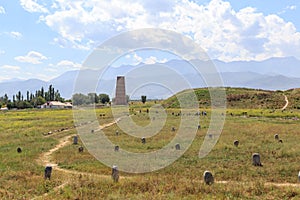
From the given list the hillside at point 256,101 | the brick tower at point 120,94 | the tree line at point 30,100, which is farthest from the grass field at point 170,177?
the tree line at point 30,100

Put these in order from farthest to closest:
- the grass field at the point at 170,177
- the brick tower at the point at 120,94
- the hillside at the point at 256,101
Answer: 1. the hillside at the point at 256,101
2. the brick tower at the point at 120,94
3. the grass field at the point at 170,177

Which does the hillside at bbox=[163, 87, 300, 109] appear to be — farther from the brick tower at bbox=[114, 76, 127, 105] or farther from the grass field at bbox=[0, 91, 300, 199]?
the grass field at bbox=[0, 91, 300, 199]

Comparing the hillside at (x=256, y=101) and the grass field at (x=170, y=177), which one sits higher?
the hillside at (x=256, y=101)

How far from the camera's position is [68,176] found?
53.4ft

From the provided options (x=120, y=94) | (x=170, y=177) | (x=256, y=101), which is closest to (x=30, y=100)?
(x=256, y=101)

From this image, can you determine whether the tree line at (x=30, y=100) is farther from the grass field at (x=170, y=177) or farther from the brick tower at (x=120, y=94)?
the grass field at (x=170, y=177)

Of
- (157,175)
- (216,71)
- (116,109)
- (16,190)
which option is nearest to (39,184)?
(16,190)

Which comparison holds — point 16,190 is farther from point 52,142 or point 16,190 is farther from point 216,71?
point 52,142

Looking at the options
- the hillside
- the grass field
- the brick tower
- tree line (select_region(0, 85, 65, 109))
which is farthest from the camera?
tree line (select_region(0, 85, 65, 109))

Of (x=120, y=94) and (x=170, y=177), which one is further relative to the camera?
(x=120, y=94)

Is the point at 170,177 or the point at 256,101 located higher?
the point at 256,101

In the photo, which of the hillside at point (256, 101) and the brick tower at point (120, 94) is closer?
the brick tower at point (120, 94)

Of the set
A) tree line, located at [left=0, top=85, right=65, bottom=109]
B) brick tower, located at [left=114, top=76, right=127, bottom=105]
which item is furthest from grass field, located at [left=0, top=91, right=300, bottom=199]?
tree line, located at [left=0, top=85, right=65, bottom=109]

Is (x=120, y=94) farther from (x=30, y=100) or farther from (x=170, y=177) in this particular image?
(x=30, y=100)
